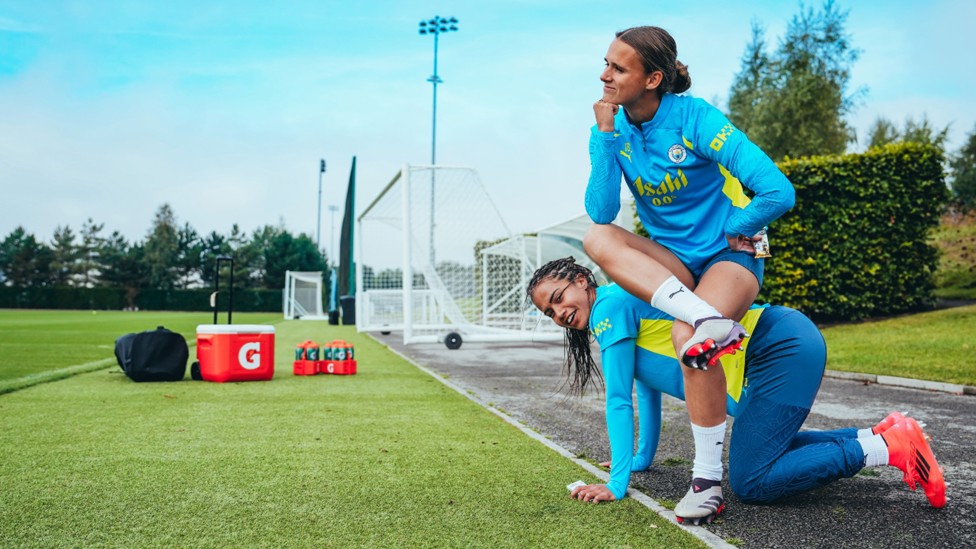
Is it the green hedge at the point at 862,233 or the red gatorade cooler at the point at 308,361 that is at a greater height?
the green hedge at the point at 862,233

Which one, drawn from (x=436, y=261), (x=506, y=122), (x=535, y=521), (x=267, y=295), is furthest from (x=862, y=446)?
(x=267, y=295)

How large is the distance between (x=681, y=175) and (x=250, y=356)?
5.56 metres

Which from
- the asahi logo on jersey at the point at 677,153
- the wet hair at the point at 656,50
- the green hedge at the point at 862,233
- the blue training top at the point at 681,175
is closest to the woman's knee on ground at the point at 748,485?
the blue training top at the point at 681,175

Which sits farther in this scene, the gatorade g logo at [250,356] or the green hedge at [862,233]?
the green hedge at [862,233]

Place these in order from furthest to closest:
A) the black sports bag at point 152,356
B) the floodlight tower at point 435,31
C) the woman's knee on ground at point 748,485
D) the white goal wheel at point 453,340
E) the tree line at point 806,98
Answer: the floodlight tower at point 435,31, the tree line at point 806,98, the white goal wheel at point 453,340, the black sports bag at point 152,356, the woman's knee on ground at point 748,485

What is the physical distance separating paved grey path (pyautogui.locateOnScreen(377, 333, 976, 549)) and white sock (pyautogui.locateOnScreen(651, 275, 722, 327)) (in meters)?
0.72

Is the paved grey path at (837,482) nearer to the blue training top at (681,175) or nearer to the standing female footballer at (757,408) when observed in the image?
the standing female footballer at (757,408)

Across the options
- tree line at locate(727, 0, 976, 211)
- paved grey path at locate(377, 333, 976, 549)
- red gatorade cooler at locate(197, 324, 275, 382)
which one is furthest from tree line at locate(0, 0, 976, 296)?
red gatorade cooler at locate(197, 324, 275, 382)

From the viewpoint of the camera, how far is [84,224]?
196ft

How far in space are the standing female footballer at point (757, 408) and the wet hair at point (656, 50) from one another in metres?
0.81

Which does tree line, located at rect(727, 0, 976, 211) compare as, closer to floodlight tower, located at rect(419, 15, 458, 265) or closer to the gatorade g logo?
floodlight tower, located at rect(419, 15, 458, 265)

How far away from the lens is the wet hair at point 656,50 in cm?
241

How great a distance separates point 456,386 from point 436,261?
295 inches

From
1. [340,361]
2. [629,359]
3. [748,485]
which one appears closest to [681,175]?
[629,359]
